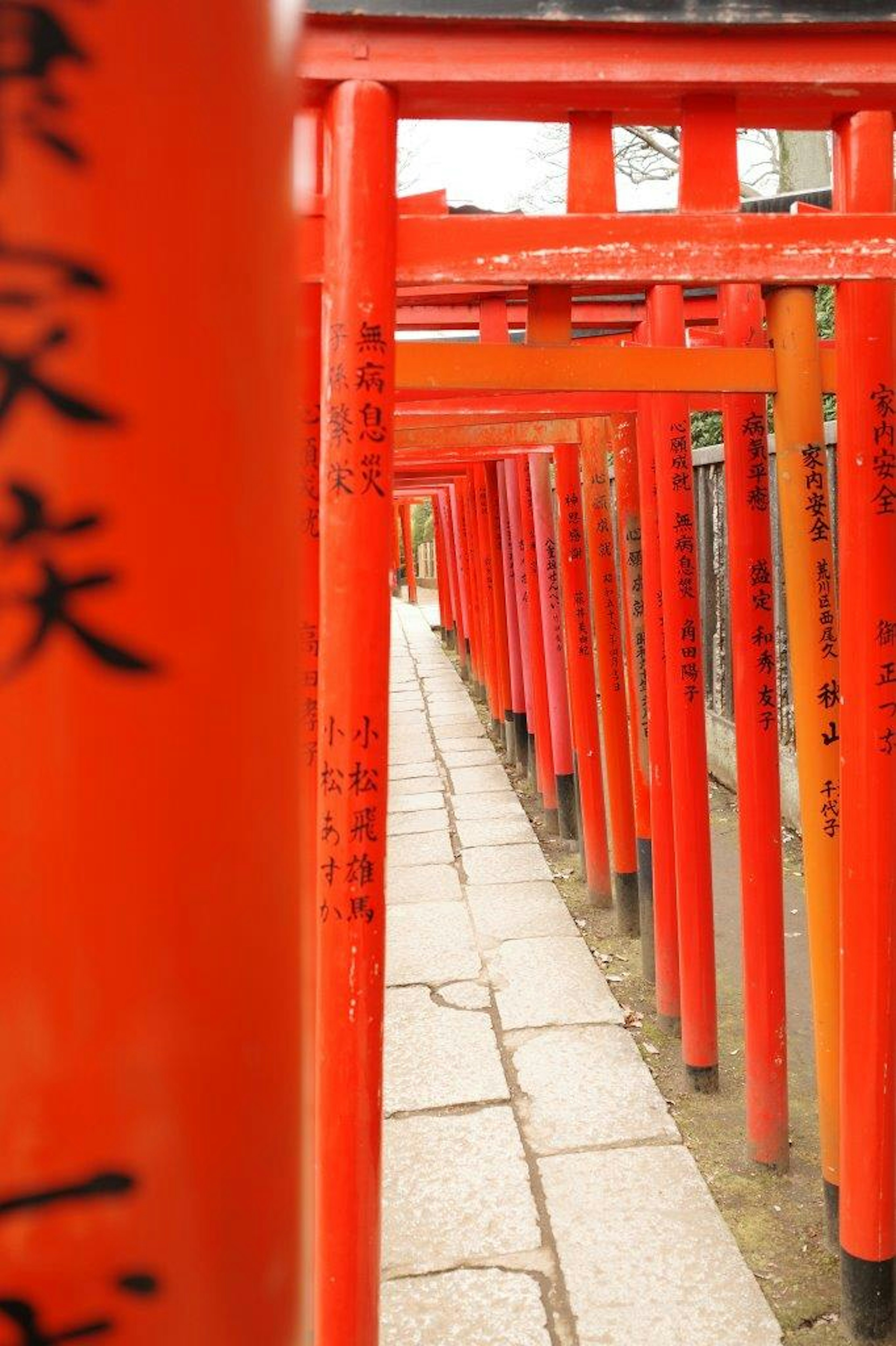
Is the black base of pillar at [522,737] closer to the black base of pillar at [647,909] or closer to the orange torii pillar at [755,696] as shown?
the black base of pillar at [647,909]

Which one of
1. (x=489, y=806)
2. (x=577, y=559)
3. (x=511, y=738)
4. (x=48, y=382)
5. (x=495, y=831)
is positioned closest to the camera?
(x=48, y=382)

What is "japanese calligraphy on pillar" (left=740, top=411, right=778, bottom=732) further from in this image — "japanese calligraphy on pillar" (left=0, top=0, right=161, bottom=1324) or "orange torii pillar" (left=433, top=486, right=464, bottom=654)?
"orange torii pillar" (left=433, top=486, right=464, bottom=654)

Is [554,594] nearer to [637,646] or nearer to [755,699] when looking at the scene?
[637,646]

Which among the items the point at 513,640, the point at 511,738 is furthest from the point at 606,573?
the point at 511,738

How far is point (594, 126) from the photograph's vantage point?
79.7 inches

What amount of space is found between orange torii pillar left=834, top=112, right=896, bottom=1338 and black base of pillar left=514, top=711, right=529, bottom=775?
6.38m

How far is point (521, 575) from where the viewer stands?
7.63 m

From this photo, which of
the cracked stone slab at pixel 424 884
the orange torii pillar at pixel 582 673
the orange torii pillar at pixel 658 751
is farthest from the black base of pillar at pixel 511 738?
the orange torii pillar at pixel 658 751

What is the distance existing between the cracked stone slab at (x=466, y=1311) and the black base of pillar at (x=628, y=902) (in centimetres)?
255

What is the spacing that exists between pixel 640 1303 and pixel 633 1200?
17.0 inches

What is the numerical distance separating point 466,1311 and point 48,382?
9.10 feet

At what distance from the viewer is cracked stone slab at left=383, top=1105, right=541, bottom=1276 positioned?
2869 mm

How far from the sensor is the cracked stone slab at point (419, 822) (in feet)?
23.7

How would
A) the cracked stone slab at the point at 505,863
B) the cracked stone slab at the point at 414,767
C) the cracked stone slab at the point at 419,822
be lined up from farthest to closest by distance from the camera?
the cracked stone slab at the point at 414,767 < the cracked stone slab at the point at 419,822 < the cracked stone slab at the point at 505,863
